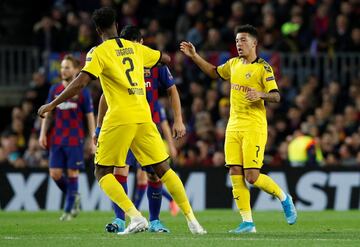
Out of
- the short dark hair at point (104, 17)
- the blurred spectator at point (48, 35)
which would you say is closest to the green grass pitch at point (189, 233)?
the short dark hair at point (104, 17)

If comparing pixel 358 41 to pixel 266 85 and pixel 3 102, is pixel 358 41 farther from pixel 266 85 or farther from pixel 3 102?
pixel 266 85

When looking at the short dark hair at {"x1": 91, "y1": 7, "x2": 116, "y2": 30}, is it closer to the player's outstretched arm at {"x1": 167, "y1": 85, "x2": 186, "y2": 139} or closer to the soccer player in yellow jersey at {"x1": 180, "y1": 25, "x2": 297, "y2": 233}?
the soccer player in yellow jersey at {"x1": 180, "y1": 25, "x2": 297, "y2": 233}

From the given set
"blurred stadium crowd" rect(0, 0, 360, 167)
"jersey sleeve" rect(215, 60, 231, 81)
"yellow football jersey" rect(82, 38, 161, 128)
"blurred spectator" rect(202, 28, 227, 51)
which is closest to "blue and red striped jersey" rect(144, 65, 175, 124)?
"jersey sleeve" rect(215, 60, 231, 81)

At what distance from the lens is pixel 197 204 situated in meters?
19.8

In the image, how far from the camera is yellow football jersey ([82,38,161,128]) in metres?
11.0

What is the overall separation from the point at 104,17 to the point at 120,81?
0.66m

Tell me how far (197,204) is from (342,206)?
8.48 ft

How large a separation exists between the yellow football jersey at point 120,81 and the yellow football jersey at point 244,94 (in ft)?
5.07

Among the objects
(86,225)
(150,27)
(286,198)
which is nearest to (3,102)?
(150,27)

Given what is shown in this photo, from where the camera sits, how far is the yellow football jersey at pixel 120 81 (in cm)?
1105

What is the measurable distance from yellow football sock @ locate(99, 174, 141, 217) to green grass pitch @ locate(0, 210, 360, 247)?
0.28 meters

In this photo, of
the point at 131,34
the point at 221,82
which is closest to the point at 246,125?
the point at 131,34

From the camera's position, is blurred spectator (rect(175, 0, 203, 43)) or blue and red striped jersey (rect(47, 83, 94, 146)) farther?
blurred spectator (rect(175, 0, 203, 43))

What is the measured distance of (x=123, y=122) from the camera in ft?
36.3
